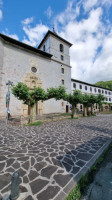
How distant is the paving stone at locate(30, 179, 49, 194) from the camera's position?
6.23 ft

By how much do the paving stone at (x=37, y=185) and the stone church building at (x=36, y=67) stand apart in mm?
15311

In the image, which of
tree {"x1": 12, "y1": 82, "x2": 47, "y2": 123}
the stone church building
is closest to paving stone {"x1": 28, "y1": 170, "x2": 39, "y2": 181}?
tree {"x1": 12, "y1": 82, "x2": 47, "y2": 123}

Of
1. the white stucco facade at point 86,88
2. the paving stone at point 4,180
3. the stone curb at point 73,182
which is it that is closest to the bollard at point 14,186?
the paving stone at point 4,180

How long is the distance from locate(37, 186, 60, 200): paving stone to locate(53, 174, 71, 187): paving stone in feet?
0.50

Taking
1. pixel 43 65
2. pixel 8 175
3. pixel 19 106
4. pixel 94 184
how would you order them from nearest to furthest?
pixel 94 184
pixel 8 175
pixel 19 106
pixel 43 65

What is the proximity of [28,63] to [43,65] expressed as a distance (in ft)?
12.1

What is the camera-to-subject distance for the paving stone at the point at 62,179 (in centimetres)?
206

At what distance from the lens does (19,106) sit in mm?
16953

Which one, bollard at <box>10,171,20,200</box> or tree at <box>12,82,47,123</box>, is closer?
bollard at <box>10,171,20,200</box>

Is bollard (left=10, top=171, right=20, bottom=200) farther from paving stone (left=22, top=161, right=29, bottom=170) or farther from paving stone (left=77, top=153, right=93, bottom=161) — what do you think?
paving stone (left=77, top=153, right=93, bottom=161)

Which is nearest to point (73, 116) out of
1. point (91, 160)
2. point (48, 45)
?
point (91, 160)

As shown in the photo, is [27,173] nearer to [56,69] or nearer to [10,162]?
[10,162]

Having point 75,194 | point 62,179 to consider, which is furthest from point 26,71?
point 75,194

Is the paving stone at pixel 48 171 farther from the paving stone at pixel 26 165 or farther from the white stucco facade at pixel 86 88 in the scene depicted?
the white stucco facade at pixel 86 88
